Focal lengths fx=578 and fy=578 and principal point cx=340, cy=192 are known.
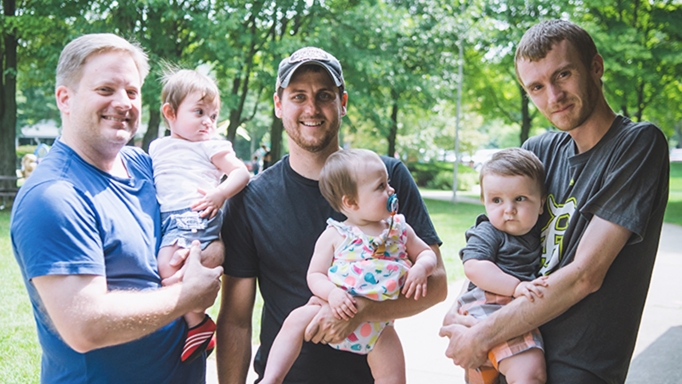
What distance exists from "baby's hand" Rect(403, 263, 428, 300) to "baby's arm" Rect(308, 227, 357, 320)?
260 mm

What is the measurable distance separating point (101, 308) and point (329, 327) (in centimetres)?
95

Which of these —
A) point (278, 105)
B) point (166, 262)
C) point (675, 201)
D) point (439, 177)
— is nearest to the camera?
point (166, 262)

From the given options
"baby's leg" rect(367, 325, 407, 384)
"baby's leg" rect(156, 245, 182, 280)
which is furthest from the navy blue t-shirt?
"baby's leg" rect(367, 325, 407, 384)

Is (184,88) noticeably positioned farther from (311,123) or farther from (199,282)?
(199,282)

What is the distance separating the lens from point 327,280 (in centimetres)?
264

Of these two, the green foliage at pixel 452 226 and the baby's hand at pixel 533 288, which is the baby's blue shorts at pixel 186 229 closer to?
the baby's hand at pixel 533 288

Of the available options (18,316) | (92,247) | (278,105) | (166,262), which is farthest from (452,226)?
(92,247)

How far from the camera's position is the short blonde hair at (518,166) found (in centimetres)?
271

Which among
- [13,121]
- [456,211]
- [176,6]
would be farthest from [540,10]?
[13,121]

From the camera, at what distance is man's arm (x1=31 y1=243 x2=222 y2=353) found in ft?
7.02

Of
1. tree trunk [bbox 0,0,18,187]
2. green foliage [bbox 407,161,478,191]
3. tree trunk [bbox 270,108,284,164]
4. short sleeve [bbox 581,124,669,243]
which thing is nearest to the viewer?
short sleeve [bbox 581,124,669,243]

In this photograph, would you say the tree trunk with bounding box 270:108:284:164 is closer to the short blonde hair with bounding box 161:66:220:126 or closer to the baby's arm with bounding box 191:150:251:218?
the short blonde hair with bounding box 161:66:220:126

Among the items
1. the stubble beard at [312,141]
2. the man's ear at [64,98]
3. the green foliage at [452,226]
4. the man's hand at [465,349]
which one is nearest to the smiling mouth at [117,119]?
the man's ear at [64,98]

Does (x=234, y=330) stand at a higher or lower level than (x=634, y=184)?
lower
